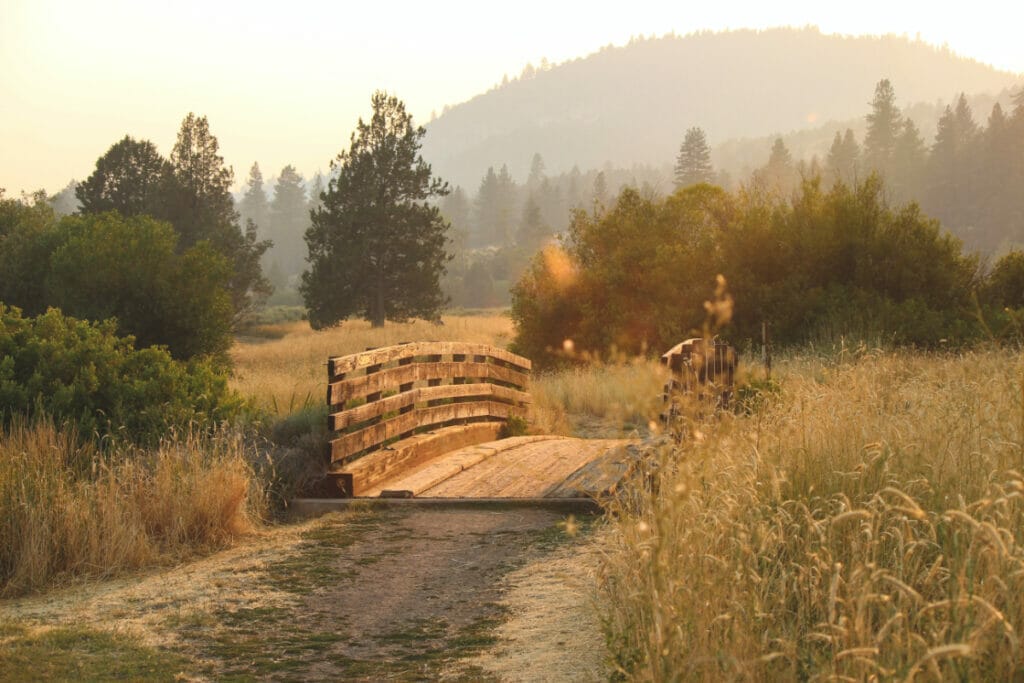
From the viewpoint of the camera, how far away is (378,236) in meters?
45.5

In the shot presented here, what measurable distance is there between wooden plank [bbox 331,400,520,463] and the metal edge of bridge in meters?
0.55

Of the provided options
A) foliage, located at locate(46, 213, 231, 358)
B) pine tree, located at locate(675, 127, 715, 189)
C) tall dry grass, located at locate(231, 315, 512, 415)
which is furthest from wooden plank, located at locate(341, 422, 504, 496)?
pine tree, located at locate(675, 127, 715, 189)

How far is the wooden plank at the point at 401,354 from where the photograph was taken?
405 inches

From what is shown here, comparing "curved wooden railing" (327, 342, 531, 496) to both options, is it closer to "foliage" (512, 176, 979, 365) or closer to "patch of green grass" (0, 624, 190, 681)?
"patch of green grass" (0, 624, 190, 681)

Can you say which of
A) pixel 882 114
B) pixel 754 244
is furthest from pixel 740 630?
pixel 882 114

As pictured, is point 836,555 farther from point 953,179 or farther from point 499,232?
point 499,232

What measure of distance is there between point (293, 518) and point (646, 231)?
74.6ft

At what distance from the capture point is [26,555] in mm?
7328

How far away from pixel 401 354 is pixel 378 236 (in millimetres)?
34325

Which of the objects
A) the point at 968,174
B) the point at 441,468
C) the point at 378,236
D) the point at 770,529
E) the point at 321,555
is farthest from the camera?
the point at 968,174

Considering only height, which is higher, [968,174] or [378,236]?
[968,174]

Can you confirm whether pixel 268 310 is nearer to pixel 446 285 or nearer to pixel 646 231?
pixel 446 285

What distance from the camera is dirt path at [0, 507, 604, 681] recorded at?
554 cm

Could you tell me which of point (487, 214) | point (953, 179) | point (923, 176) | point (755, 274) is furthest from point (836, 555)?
point (487, 214)
